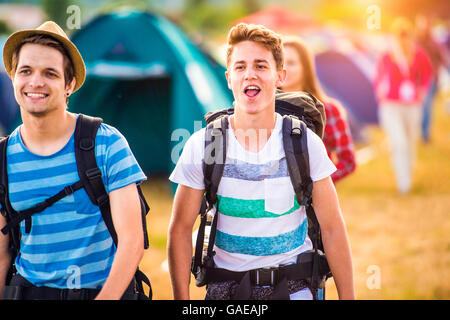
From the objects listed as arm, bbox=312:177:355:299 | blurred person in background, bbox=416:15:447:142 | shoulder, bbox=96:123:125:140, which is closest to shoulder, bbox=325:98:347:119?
arm, bbox=312:177:355:299

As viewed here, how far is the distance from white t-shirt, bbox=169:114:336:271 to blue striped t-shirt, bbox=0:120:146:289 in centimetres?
26

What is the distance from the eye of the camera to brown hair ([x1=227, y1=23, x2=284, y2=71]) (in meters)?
2.00

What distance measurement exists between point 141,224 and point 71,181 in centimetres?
31

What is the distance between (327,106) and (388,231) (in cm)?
319

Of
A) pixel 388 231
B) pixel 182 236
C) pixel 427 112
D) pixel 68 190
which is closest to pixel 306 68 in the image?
pixel 182 236

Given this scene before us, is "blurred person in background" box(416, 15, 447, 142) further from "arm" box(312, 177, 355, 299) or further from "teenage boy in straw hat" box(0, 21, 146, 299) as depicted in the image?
"teenage boy in straw hat" box(0, 21, 146, 299)

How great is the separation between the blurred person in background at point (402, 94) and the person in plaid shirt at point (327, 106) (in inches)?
159

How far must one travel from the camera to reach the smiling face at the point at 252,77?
198cm

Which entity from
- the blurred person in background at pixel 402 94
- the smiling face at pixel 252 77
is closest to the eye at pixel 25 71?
the smiling face at pixel 252 77

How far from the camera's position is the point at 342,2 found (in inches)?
706

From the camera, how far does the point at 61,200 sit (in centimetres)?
186
